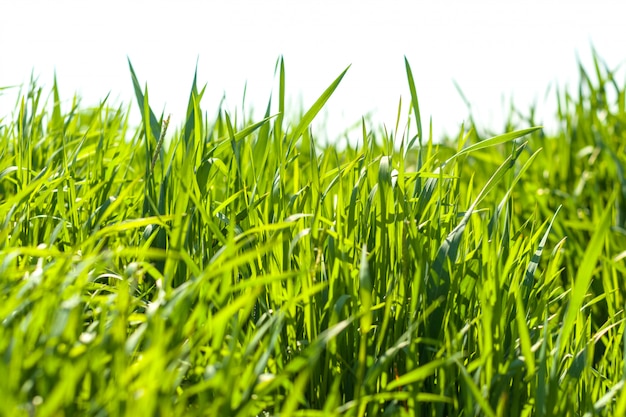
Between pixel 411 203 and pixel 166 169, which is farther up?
pixel 166 169

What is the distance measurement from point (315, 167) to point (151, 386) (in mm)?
593

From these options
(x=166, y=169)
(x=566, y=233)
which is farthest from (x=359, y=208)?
(x=566, y=233)

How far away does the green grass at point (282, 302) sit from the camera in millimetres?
898

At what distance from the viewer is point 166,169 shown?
1527 millimetres

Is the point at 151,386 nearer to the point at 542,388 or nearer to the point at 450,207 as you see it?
the point at 542,388

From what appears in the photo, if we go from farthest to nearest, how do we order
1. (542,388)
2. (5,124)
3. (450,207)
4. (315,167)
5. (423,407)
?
(5,124) < (450,207) < (315,167) < (423,407) < (542,388)

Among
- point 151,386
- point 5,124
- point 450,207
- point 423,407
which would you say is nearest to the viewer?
point 151,386

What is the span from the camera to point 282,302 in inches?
48.5

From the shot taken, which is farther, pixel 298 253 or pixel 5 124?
pixel 5 124

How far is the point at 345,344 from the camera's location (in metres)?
1.20

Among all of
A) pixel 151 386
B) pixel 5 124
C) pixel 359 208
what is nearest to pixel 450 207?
pixel 359 208

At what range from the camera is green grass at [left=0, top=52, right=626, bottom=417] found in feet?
2.95

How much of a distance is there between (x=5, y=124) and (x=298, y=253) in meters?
1.16

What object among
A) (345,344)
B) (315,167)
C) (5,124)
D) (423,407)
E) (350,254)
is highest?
(5,124)
